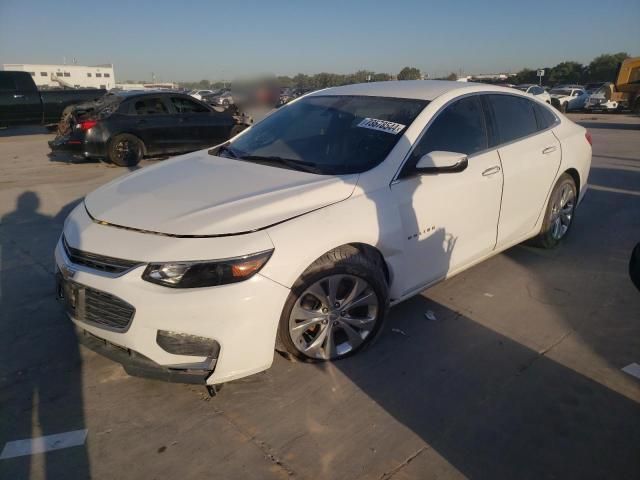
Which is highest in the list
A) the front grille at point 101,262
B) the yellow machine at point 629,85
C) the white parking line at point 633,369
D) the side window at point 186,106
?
the yellow machine at point 629,85

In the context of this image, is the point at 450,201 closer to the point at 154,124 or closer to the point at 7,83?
the point at 154,124

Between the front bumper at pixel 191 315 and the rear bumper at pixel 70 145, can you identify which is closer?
the front bumper at pixel 191 315

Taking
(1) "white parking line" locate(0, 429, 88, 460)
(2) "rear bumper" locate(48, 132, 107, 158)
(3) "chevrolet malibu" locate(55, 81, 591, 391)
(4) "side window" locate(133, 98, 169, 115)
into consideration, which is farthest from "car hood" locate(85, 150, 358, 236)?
(4) "side window" locate(133, 98, 169, 115)

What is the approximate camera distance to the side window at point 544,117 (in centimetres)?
421

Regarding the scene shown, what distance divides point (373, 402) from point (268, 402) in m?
0.57

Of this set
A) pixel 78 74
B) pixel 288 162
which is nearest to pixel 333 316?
pixel 288 162

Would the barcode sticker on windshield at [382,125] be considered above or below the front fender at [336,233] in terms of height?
above

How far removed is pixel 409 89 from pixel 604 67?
53.8m

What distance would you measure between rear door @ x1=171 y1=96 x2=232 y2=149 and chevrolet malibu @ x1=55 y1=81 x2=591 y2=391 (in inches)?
256

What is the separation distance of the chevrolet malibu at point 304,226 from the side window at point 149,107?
638 centimetres

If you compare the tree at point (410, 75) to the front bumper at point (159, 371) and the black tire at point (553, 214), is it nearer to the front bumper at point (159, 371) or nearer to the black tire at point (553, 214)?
the black tire at point (553, 214)

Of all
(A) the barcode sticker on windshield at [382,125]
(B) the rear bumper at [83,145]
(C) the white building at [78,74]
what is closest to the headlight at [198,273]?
(A) the barcode sticker on windshield at [382,125]

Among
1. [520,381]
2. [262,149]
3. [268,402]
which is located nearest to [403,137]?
[262,149]

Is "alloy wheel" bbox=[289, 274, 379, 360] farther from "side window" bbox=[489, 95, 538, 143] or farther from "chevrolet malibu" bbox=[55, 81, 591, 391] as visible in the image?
"side window" bbox=[489, 95, 538, 143]
